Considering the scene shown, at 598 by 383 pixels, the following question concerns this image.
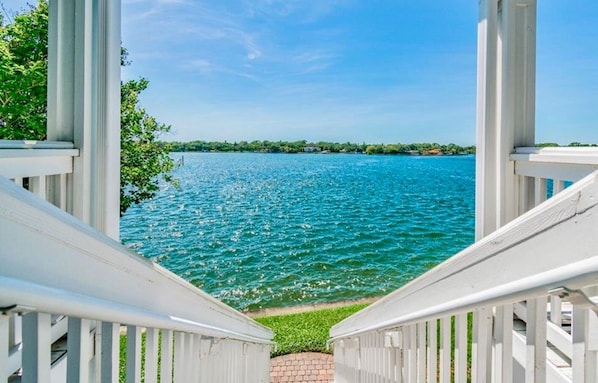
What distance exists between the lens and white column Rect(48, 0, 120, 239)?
5.46 ft

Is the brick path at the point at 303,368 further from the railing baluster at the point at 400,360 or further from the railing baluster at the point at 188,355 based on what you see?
the railing baluster at the point at 188,355

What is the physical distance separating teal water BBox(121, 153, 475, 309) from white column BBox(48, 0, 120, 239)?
14.9ft

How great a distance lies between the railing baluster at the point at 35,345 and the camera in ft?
1.62

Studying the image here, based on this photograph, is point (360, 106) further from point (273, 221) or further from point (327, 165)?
point (273, 221)

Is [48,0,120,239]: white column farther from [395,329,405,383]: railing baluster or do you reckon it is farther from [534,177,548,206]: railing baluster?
[534,177,548,206]: railing baluster

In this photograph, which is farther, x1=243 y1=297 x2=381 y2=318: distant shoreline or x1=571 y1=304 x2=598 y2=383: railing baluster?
x1=243 y1=297 x2=381 y2=318: distant shoreline

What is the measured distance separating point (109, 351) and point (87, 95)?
142 centimetres

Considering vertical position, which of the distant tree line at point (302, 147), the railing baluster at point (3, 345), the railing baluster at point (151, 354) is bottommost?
the railing baluster at point (151, 354)

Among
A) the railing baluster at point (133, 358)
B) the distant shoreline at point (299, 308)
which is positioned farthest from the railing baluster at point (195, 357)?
the distant shoreline at point (299, 308)

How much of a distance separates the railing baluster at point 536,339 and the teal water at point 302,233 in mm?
5593

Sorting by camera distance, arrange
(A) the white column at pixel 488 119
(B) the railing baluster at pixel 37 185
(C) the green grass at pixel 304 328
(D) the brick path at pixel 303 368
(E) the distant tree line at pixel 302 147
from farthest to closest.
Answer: (E) the distant tree line at pixel 302 147, (C) the green grass at pixel 304 328, (D) the brick path at pixel 303 368, (A) the white column at pixel 488 119, (B) the railing baluster at pixel 37 185

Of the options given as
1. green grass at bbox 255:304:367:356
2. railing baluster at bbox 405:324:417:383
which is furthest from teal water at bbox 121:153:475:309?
railing baluster at bbox 405:324:417:383

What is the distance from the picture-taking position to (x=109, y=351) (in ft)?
2.32

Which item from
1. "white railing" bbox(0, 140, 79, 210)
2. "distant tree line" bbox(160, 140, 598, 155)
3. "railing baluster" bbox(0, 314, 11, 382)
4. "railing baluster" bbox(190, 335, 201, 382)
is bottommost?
"railing baluster" bbox(190, 335, 201, 382)
